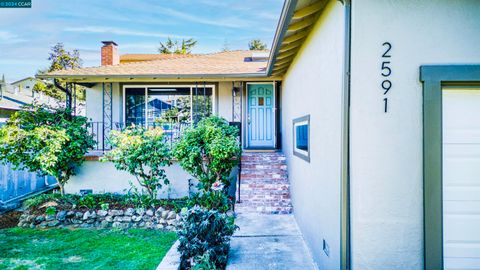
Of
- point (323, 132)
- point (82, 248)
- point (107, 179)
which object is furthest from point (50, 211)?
point (323, 132)

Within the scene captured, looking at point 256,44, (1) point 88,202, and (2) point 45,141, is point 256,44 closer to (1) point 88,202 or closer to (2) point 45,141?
(2) point 45,141

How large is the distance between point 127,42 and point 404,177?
58.6 feet

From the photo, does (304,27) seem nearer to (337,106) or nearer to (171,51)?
(337,106)

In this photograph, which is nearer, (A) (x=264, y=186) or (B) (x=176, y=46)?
(A) (x=264, y=186)

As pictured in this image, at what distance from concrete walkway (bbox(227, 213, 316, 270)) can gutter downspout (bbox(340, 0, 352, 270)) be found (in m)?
1.48

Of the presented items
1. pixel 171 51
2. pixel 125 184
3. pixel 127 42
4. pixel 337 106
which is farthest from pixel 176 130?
pixel 171 51

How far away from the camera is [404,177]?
2771 mm

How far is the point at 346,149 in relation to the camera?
112 inches

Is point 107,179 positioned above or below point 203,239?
above

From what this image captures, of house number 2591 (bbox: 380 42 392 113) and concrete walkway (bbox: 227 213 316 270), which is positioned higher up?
house number 2591 (bbox: 380 42 392 113)

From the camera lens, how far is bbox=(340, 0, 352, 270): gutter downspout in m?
2.84

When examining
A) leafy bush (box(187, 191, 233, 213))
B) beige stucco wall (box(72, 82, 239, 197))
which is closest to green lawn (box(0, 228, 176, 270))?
leafy bush (box(187, 191, 233, 213))

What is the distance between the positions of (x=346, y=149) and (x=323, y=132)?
39.1 inches

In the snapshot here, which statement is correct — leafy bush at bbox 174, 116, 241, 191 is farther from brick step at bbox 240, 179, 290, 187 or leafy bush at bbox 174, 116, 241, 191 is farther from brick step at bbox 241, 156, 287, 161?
brick step at bbox 241, 156, 287, 161
